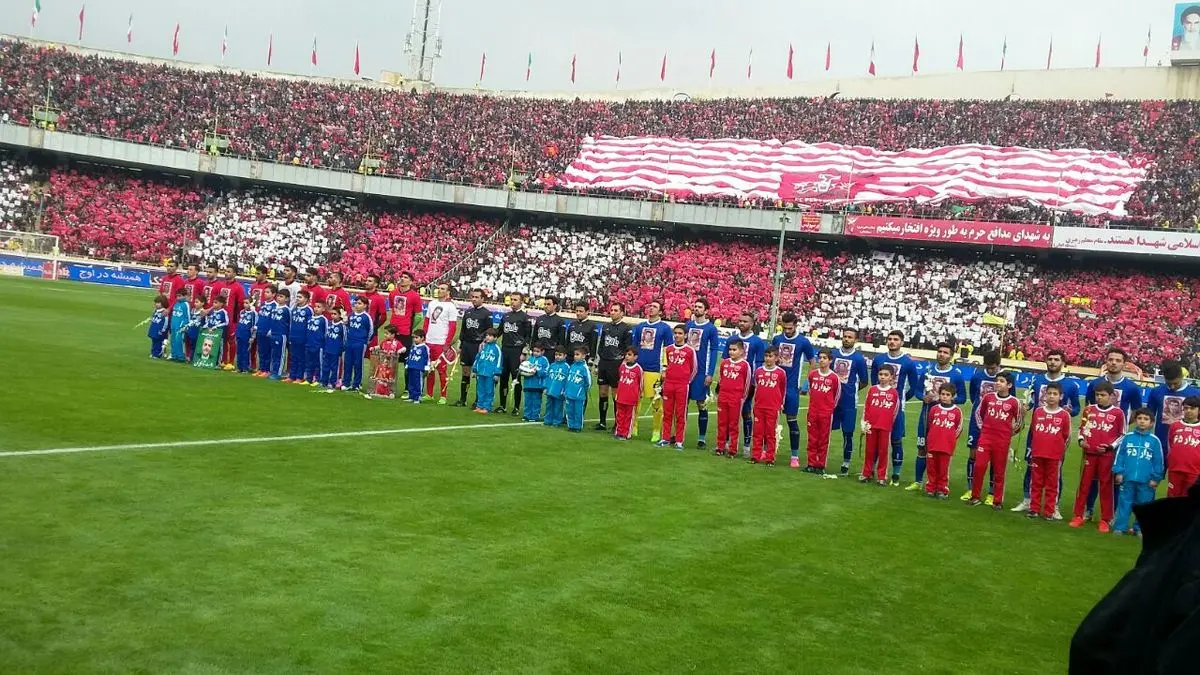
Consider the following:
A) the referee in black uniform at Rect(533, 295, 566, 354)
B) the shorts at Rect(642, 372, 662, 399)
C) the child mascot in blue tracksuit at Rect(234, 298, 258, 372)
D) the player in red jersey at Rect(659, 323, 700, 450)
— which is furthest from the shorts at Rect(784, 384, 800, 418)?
the child mascot in blue tracksuit at Rect(234, 298, 258, 372)

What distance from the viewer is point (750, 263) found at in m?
48.0

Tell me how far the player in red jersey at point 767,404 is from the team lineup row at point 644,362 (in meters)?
0.03

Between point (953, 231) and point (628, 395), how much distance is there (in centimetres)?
2978

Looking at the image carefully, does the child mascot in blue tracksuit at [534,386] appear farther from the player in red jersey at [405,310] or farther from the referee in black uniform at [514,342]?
the player in red jersey at [405,310]

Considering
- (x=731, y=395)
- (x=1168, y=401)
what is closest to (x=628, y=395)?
(x=731, y=395)

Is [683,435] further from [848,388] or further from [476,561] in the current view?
[476,561]

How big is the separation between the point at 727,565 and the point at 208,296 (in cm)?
1645

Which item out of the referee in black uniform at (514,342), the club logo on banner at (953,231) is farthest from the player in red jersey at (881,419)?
the club logo on banner at (953,231)

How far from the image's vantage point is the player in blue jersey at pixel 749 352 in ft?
53.8

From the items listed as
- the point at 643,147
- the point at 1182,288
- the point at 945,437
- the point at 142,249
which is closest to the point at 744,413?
the point at 945,437

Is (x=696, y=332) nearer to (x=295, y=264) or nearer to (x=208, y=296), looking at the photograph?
(x=208, y=296)

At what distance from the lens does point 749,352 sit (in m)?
16.8

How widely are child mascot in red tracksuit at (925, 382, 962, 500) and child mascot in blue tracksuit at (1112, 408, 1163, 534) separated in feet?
6.26

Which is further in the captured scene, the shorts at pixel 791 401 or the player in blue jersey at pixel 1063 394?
the shorts at pixel 791 401
